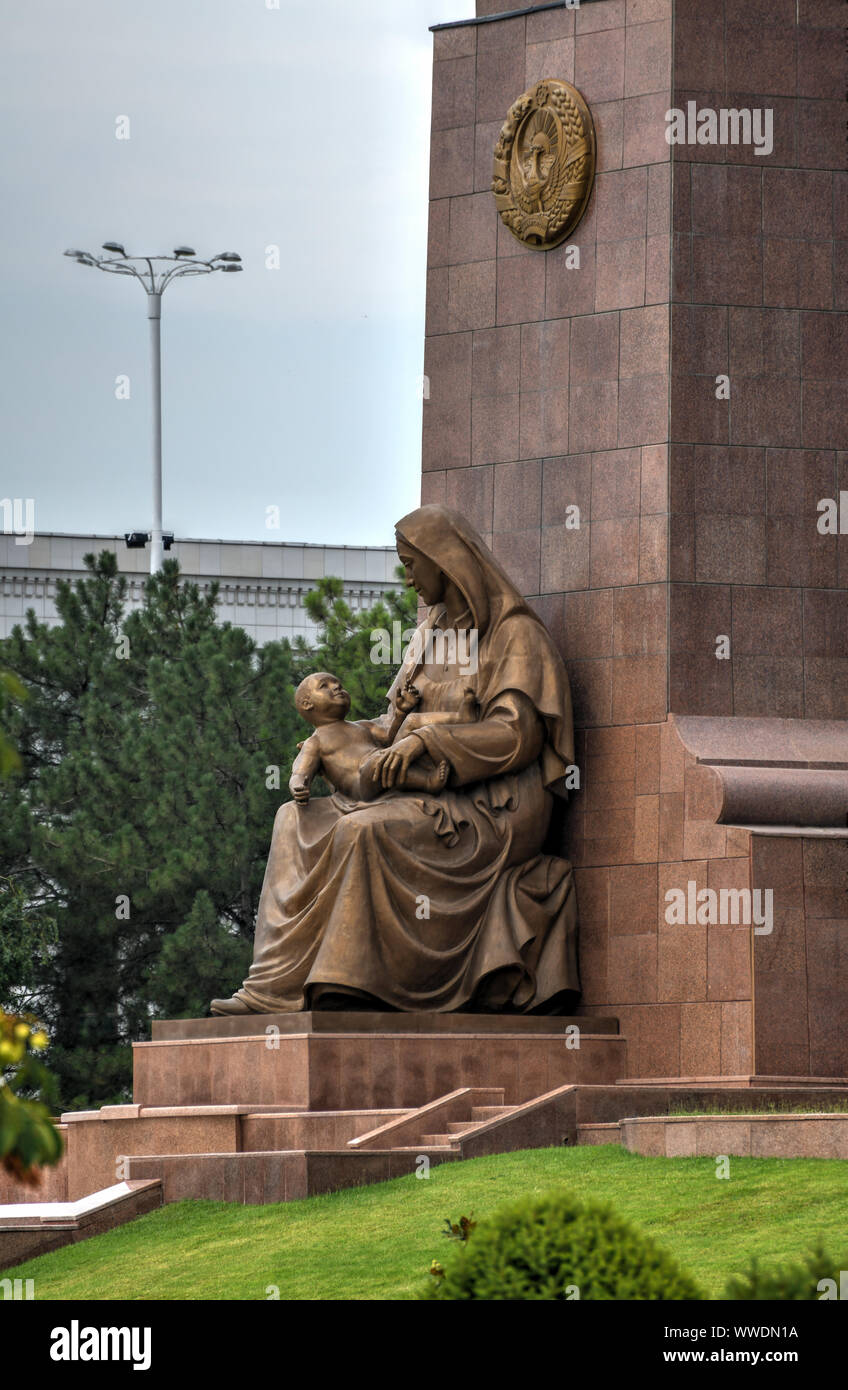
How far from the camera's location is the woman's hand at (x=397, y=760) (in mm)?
13367

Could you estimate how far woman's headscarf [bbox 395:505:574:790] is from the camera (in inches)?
539

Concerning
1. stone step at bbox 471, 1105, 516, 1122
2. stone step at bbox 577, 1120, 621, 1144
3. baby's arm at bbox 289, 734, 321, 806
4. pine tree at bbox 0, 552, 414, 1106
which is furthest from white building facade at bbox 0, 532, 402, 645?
stone step at bbox 577, 1120, 621, 1144

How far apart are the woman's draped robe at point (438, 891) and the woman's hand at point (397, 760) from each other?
8 cm

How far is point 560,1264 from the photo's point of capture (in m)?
6.31

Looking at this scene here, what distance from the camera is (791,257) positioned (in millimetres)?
14109

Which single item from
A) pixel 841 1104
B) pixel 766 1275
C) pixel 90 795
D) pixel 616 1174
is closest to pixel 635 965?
pixel 841 1104

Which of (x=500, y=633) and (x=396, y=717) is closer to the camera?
(x=500, y=633)

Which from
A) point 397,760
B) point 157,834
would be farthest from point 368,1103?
point 157,834

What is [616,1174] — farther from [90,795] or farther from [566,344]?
[90,795]

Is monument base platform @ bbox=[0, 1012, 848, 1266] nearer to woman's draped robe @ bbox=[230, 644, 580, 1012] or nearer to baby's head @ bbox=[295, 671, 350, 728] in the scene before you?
woman's draped robe @ bbox=[230, 644, 580, 1012]

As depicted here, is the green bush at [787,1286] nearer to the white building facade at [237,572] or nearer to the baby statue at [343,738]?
the baby statue at [343,738]

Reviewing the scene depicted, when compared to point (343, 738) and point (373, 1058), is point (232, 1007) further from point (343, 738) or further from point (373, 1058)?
point (343, 738)

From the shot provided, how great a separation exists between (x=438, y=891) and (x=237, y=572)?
63.7 feet

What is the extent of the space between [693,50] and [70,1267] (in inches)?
313
